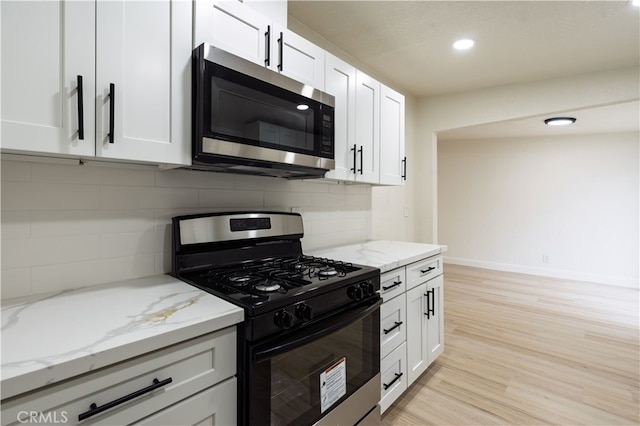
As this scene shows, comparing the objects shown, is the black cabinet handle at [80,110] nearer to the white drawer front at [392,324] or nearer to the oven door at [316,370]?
the oven door at [316,370]

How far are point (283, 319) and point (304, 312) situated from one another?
10cm

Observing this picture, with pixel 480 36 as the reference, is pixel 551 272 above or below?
below

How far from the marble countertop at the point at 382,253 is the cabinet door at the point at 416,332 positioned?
0.72 ft

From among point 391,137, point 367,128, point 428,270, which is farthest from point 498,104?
point 428,270

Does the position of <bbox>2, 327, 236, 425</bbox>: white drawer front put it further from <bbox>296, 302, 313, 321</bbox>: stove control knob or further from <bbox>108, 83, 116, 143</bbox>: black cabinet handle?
<bbox>108, 83, 116, 143</bbox>: black cabinet handle

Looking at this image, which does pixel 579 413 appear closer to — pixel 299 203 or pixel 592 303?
pixel 299 203

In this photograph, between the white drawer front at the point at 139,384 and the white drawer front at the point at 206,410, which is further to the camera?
the white drawer front at the point at 206,410

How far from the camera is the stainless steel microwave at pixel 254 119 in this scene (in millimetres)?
1221

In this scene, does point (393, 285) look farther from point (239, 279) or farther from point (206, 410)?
point (206, 410)

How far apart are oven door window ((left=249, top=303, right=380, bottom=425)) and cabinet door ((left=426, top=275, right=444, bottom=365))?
0.79 metres

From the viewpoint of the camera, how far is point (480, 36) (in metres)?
2.46

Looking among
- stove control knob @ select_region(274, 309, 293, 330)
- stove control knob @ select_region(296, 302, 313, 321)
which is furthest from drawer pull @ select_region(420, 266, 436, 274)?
stove control knob @ select_region(274, 309, 293, 330)

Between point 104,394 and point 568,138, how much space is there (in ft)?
21.9

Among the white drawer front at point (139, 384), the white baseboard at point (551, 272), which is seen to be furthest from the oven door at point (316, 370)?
the white baseboard at point (551, 272)
